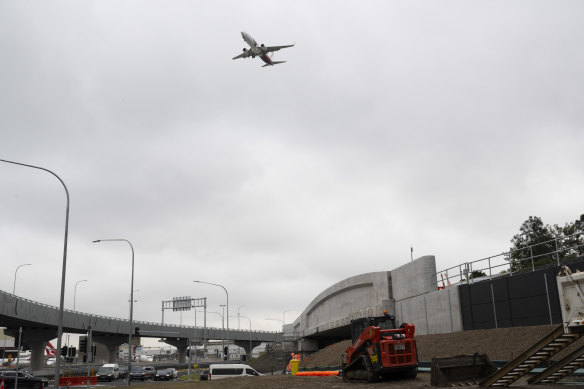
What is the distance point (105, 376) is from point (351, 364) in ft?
142

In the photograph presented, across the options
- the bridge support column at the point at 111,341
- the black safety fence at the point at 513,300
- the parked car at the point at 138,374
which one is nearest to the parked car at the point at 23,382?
the parked car at the point at 138,374

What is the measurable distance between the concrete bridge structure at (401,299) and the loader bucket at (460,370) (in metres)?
16.5

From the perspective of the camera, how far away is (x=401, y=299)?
148 feet

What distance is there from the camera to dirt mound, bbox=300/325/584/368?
24906 millimetres

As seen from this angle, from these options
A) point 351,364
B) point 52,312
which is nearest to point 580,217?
point 351,364

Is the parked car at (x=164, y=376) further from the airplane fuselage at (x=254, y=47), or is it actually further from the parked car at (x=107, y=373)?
the airplane fuselage at (x=254, y=47)

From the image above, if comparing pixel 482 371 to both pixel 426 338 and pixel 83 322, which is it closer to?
pixel 426 338

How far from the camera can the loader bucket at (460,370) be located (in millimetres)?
18188

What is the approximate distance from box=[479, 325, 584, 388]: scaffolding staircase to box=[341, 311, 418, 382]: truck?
4.15 metres

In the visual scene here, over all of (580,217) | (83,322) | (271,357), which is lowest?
(271,357)

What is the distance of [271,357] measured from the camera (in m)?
101

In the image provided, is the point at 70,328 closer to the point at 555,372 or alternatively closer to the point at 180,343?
the point at 180,343

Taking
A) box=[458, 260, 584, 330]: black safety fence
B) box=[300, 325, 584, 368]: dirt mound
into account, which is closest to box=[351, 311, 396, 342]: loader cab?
box=[300, 325, 584, 368]: dirt mound

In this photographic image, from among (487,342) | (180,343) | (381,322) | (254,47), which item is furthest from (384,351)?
(180,343)
